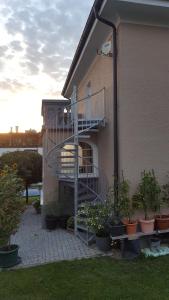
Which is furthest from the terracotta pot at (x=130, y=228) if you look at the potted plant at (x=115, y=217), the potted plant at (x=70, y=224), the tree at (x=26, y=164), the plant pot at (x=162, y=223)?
the tree at (x=26, y=164)

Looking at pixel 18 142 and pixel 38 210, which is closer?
pixel 38 210

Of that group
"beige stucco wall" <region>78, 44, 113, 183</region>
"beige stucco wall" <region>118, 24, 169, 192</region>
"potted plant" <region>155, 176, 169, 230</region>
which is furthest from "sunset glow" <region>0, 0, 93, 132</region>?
"potted plant" <region>155, 176, 169, 230</region>

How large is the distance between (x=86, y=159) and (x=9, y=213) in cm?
466

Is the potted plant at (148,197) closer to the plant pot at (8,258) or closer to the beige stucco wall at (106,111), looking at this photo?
the beige stucco wall at (106,111)

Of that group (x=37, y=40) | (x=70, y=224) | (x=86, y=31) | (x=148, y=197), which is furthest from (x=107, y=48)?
(x=70, y=224)

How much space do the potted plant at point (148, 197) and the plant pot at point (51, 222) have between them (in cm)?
357

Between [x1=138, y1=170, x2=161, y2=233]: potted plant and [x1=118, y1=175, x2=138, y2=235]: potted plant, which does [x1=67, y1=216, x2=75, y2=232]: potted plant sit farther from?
[x1=138, y1=170, x2=161, y2=233]: potted plant

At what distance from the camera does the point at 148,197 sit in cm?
721

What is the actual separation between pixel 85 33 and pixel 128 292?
6.83 meters

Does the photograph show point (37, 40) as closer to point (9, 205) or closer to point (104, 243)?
point (9, 205)

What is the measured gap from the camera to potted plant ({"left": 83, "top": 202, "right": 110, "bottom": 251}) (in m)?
7.11

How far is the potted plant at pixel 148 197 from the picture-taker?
Answer: 717 cm

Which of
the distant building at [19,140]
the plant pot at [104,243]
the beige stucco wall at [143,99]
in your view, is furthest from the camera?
the distant building at [19,140]

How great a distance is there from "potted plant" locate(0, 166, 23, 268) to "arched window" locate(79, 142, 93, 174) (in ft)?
12.5
